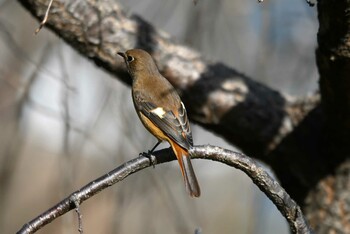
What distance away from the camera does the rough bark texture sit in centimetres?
405

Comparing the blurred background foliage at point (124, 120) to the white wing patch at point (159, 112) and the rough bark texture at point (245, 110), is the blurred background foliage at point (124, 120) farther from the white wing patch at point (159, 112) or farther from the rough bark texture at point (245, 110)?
the white wing patch at point (159, 112)

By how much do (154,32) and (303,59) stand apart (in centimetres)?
229

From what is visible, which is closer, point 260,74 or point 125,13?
point 125,13

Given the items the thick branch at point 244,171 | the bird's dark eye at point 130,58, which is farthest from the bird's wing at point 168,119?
the thick branch at point 244,171

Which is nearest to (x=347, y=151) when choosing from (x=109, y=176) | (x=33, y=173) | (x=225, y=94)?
(x=225, y=94)

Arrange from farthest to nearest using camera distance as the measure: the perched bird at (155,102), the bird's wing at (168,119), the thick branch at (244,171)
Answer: the perched bird at (155,102) < the bird's wing at (168,119) < the thick branch at (244,171)

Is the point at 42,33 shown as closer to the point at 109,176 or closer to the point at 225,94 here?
the point at 225,94

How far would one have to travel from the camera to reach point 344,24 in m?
3.28

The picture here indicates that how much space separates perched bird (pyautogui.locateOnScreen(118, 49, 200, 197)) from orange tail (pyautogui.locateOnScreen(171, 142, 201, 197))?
78 mm

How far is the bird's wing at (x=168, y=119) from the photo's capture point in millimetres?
3486

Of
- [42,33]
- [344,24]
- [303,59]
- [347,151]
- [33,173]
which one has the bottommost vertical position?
[33,173]

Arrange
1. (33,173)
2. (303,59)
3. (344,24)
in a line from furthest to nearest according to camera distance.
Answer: (33,173)
(303,59)
(344,24)

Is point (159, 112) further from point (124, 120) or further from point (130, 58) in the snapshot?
point (124, 120)

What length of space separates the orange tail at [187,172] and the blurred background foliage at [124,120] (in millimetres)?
775
